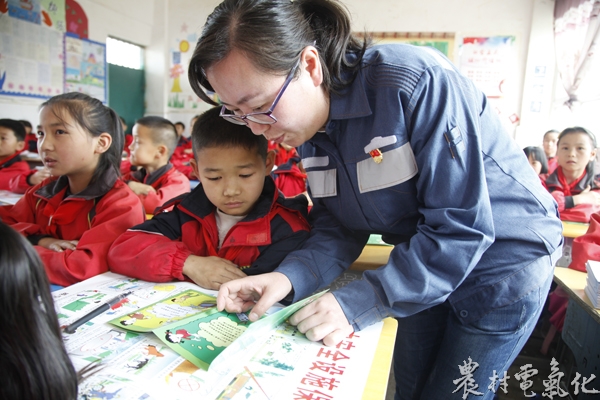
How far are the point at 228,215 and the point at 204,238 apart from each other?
0.10m

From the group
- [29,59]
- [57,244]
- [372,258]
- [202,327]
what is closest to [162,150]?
[57,244]

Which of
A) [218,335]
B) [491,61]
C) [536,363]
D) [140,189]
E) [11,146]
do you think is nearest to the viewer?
[218,335]

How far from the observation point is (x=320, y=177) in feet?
3.29

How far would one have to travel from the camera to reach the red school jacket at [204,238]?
1032 mm

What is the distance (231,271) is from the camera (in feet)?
3.34

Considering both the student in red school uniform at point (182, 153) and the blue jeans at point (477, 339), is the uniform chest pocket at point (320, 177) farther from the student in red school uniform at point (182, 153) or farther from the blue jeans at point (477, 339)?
the student in red school uniform at point (182, 153)

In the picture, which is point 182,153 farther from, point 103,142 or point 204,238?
point 204,238

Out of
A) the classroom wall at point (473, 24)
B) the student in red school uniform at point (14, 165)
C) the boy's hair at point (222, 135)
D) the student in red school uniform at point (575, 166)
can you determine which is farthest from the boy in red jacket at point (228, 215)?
the classroom wall at point (473, 24)

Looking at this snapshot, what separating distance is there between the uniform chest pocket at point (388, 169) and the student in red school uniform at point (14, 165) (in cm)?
241

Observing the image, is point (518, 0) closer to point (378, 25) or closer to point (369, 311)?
point (378, 25)

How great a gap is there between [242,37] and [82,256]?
0.74 meters

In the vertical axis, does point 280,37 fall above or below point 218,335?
above

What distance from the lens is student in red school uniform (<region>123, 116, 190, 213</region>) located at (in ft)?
8.77

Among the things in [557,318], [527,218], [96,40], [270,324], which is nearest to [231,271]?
[270,324]
